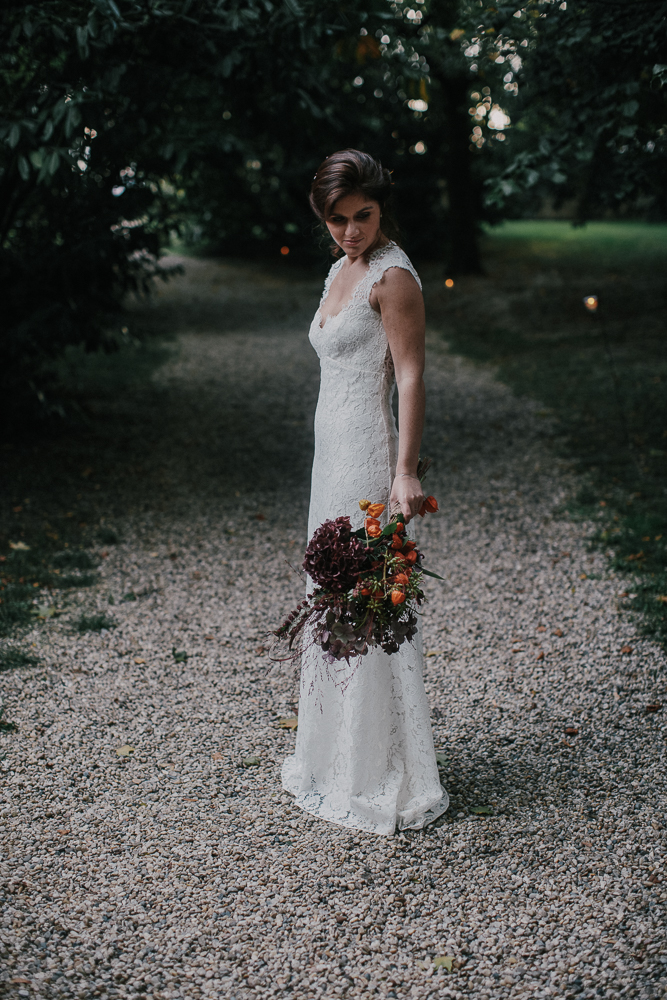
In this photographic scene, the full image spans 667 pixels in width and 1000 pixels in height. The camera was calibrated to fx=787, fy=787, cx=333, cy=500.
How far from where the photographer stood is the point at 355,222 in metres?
2.60

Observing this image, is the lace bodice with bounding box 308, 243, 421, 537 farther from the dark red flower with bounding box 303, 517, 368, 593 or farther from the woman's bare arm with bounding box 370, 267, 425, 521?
the dark red flower with bounding box 303, 517, 368, 593

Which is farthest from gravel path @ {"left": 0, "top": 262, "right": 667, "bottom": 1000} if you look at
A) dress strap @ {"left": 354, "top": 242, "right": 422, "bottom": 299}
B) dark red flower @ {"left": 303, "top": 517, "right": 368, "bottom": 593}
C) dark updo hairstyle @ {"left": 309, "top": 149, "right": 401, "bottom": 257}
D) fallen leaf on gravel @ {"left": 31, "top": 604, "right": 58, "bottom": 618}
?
dark updo hairstyle @ {"left": 309, "top": 149, "right": 401, "bottom": 257}

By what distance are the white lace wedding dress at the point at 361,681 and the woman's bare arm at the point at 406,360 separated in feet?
0.18

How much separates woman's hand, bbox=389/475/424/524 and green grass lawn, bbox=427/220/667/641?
100 inches

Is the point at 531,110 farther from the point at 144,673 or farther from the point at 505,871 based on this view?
the point at 505,871

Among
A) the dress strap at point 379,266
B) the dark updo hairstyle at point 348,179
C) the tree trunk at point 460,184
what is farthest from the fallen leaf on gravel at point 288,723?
the tree trunk at point 460,184

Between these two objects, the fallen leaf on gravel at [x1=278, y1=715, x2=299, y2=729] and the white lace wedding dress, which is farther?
the fallen leaf on gravel at [x1=278, y1=715, x2=299, y2=729]

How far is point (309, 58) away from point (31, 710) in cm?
527

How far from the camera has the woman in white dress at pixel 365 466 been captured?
2586 mm

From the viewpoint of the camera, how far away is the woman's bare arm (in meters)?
2.57

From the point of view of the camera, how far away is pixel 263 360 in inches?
483

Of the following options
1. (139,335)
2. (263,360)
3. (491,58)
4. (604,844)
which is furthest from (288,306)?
(604,844)

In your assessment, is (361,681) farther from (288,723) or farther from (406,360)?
(406,360)

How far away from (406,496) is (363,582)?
13.3 inches
